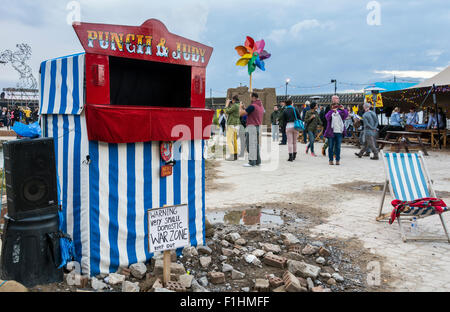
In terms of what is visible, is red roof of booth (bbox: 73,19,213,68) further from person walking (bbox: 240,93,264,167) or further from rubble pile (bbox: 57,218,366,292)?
person walking (bbox: 240,93,264,167)

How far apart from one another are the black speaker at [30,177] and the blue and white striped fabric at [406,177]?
438cm

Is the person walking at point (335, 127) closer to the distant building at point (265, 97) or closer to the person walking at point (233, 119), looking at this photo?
the person walking at point (233, 119)

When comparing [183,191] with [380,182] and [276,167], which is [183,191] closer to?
[380,182]

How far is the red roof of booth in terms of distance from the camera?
3383 mm

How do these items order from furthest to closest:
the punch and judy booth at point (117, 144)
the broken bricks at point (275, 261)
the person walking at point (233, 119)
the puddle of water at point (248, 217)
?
the person walking at point (233, 119)
the puddle of water at point (248, 217)
the broken bricks at point (275, 261)
the punch and judy booth at point (117, 144)

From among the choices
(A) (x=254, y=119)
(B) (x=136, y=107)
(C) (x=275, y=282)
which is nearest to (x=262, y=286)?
(C) (x=275, y=282)

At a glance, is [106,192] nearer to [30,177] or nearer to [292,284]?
[30,177]

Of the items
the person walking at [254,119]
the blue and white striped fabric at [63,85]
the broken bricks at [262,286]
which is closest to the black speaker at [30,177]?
the blue and white striped fabric at [63,85]

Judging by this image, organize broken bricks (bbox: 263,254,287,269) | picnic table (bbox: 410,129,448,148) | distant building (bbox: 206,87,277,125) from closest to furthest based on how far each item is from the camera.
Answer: broken bricks (bbox: 263,254,287,269) < picnic table (bbox: 410,129,448,148) < distant building (bbox: 206,87,277,125)

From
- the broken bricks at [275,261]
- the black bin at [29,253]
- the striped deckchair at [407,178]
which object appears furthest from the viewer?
the striped deckchair at [407,178]

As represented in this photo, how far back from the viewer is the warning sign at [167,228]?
337 centimetres

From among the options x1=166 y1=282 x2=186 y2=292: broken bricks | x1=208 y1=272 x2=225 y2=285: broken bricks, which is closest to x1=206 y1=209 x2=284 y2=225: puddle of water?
x1=208 y1=272 x2=225 y2=285: broken bricks

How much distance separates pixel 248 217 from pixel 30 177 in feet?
11.0

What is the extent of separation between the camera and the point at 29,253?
11.1ft
